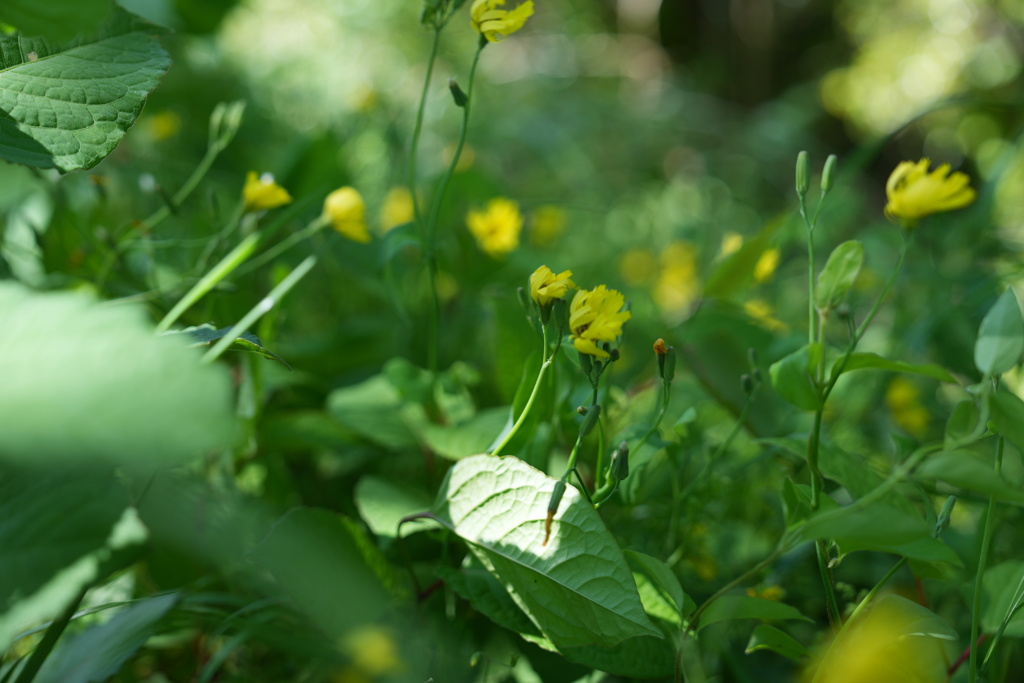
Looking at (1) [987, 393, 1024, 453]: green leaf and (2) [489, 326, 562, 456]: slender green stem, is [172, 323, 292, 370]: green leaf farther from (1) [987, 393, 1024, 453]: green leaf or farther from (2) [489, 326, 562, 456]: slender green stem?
(1) [987, 393, 1024, 453]: green leaf

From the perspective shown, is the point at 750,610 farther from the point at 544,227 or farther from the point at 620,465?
the point at 544,227

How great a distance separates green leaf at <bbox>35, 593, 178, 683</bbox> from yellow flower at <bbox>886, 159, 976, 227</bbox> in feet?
1.38

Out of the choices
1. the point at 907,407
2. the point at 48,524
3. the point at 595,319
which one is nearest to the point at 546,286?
the point at 595,319

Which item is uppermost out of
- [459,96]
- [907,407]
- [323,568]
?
[459,96]

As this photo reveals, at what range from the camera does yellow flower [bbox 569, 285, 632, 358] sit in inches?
13.6

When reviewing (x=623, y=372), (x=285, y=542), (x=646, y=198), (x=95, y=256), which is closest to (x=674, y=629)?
(x=285, y=542)

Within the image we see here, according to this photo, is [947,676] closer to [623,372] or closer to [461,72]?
[623,372]

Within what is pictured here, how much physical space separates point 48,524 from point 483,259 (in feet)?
1.59

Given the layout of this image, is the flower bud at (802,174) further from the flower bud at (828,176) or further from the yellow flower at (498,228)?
the yellow flower at (498,228)

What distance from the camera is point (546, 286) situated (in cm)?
35

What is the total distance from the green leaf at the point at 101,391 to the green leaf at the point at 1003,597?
0.39m

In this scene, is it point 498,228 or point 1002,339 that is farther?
point 498,228

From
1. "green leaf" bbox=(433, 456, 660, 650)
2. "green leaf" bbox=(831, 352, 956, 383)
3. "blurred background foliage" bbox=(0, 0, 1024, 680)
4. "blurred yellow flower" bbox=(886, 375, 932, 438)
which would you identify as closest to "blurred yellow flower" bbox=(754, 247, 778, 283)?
"blurred background foliage" bbox=(0, 0, 1024, 680)

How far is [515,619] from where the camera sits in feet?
1.19
